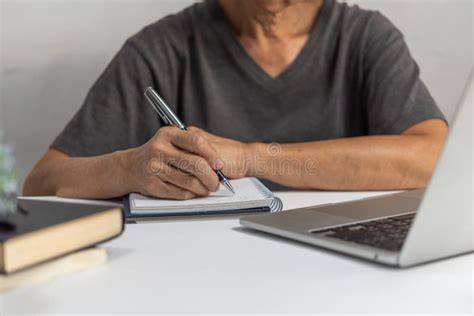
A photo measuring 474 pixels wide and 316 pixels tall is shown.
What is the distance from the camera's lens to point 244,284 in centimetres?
75

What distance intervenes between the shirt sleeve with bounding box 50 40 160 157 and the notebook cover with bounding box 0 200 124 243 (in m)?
0.70

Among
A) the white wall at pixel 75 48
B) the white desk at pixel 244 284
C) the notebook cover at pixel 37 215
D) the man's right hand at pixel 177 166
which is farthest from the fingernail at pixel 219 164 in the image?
the white wall at pixel 75 48

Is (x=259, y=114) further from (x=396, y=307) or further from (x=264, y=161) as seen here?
(x=396, y=307)

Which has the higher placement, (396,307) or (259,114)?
(396,307)

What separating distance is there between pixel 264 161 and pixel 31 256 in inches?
25.8

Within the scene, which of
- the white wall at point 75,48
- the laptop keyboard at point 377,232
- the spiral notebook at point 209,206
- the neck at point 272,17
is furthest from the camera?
the white wall at point 75,48

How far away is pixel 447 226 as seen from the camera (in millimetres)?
772

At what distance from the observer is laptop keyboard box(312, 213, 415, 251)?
816mm

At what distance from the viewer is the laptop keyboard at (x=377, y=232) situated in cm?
82

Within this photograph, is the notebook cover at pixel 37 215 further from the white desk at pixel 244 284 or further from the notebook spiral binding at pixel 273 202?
the notebook spiral binding at pixel 273 202

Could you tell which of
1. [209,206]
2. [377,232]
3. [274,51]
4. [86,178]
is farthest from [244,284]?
[274,51]

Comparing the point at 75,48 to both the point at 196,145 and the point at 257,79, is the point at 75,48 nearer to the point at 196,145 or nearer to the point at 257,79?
the point at 257,79

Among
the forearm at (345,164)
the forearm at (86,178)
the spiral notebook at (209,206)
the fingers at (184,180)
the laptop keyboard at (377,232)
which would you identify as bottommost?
the forearm at (345,164)

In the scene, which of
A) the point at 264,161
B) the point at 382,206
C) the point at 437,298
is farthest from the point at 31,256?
the point at 264,161
